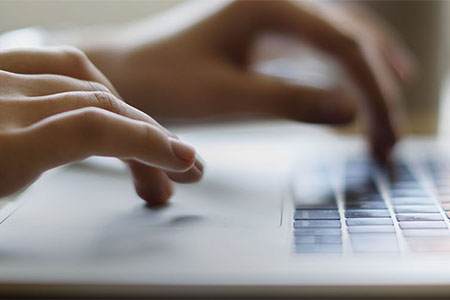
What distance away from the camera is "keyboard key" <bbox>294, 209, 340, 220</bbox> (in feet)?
1.20

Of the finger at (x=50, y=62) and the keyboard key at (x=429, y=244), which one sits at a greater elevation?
the finger at (x=50, y=62)

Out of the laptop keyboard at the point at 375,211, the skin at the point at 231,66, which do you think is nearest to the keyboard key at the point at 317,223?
the laptop keyboard at the point at 375,211

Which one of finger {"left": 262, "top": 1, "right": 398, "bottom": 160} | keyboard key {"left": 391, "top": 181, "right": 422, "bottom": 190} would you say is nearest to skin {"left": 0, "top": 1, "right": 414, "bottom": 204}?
finger {"left": 262, "top": 1, "right": 398, "bottom": 160}

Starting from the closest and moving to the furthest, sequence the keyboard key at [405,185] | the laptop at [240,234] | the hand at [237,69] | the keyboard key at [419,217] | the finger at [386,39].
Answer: the laptop at [240,234] → the keyboard key at [419,217] → the keyboard key at [405,185] → the hand at [237,69] → the finger at [386,39]

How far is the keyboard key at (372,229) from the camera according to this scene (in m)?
0.33

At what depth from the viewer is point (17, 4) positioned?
71 cm

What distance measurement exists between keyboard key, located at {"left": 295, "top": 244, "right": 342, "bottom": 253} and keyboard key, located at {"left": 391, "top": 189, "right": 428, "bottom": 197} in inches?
6.3

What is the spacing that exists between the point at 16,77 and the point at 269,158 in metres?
0.32

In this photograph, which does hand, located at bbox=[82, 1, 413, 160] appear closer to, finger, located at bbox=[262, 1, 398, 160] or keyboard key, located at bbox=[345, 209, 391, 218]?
finger, located at bbox=[262, 1, 398, 160]

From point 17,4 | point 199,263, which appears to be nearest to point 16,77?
point 199,263

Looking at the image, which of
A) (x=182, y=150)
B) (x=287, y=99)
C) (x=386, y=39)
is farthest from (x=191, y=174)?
(x=386, y=39)

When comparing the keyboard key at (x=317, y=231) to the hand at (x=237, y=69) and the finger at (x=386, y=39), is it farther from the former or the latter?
the finger at (x=386, y=39)

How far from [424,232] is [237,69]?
1.11 feet

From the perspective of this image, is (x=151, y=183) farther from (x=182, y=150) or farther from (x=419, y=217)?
(x=419, y=217)
